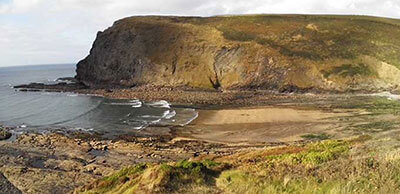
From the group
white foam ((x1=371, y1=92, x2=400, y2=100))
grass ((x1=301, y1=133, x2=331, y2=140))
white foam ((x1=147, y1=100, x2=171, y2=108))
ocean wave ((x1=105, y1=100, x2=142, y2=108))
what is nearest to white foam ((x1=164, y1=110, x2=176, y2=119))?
white foam ((x1=147, y1=100, x2=171, y2=108))

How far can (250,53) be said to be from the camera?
8625 cm

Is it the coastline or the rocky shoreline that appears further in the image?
the coastline

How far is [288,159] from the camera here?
61.4 feet

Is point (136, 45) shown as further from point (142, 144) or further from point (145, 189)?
point (145, 189)

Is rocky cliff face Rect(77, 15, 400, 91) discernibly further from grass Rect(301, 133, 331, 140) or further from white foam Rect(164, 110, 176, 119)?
grass Rect(301, 133, 331, 140)

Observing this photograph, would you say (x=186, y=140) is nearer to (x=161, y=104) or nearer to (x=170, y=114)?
(x=170, y=114)

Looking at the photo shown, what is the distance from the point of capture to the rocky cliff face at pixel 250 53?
77938 millimetres

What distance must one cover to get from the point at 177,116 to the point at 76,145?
67.1 feet

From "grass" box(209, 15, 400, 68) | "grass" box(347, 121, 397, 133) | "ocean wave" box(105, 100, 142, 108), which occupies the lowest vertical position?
"grass" box(347, 121, 397, 133)

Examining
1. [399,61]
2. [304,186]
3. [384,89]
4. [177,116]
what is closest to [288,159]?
[304,186]

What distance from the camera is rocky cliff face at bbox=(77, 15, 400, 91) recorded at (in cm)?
7794

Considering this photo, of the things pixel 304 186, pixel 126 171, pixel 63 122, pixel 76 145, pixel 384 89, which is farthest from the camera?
pixel 384 89

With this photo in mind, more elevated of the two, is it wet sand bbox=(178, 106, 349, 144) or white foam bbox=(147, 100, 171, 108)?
white foam bbox=(147, 100, 171, 108)

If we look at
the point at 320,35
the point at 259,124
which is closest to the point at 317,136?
the point at 259,124
